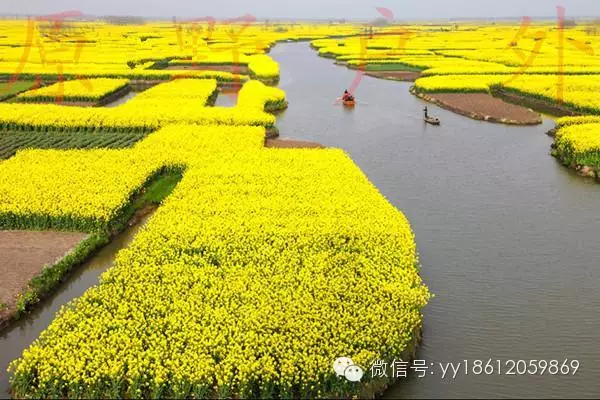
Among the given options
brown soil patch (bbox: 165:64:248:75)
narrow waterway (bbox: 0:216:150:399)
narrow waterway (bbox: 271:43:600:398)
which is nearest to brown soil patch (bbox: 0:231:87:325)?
narrow waterway (bbox: 0:216:150:399)

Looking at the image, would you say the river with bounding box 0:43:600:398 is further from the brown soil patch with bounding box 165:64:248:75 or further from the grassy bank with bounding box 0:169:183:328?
the brown soil patch with bounding box 165:64:248:75

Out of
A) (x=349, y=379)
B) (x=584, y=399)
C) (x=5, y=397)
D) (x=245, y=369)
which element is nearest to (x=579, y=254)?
(x=584, y=399)

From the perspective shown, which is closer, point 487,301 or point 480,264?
point 487,301

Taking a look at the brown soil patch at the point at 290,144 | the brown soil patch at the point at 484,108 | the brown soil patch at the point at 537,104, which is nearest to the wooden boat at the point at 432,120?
the brown soil patch at the point at 484,108

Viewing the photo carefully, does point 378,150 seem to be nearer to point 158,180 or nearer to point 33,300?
point 158,180

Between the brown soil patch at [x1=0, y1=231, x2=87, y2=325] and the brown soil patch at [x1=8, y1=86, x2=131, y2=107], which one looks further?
the brown soil patch at [x1=8, y1=86, x2=131, y2=107]

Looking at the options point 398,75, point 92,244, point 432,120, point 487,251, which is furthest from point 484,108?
point 92,244
